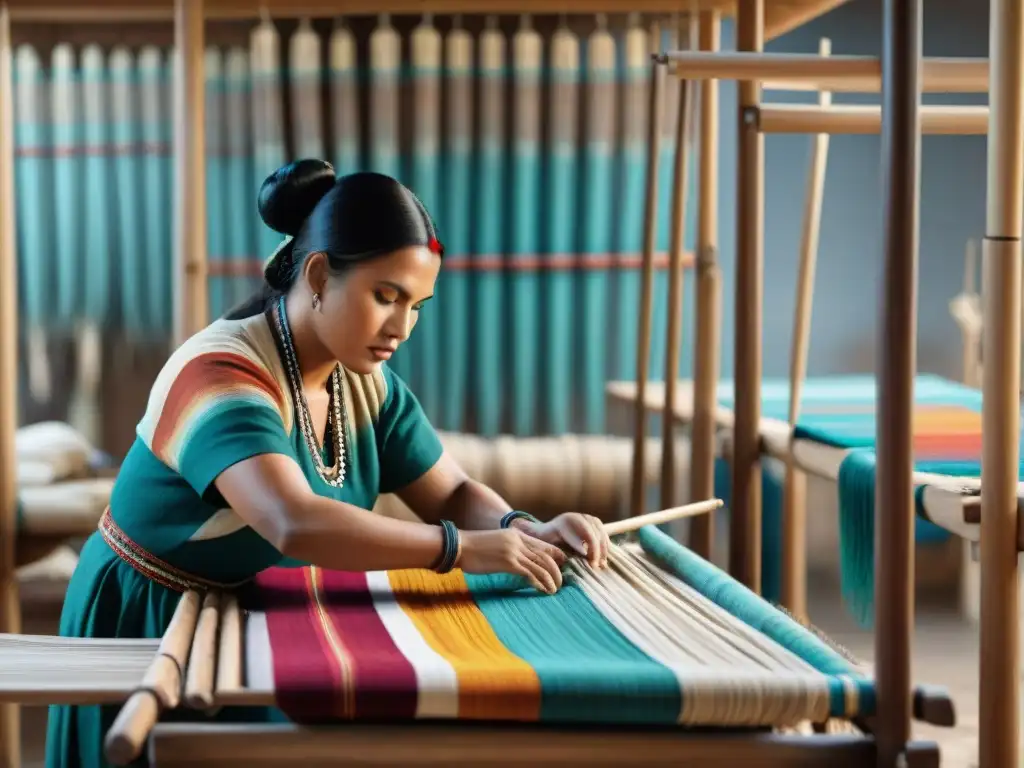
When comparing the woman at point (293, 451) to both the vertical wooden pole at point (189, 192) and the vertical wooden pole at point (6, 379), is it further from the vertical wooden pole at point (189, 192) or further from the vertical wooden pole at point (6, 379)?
the vertical wooden pole at point (189, 192)

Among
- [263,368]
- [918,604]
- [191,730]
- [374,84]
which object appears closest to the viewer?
[191,730]

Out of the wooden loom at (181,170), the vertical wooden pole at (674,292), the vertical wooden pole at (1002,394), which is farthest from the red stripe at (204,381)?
the wooden loom at (181,170)

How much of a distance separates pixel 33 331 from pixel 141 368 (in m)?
0.32

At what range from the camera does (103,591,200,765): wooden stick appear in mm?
901

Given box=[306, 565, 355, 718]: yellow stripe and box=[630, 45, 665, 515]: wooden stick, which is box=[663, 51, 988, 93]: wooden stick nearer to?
box=[306, 565, 355, 718]: yellow stripe

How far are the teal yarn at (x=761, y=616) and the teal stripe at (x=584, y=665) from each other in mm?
142

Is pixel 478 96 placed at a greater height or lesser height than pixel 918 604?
greater

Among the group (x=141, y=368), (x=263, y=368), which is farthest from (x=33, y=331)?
(x=263, y=368)

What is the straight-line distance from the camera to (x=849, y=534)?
5.89 ft

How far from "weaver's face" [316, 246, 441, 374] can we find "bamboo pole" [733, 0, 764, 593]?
21.9 inches

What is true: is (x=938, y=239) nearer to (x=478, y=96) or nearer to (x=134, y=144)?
(x=478, y=96)

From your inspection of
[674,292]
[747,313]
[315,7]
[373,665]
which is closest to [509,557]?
[373,665]

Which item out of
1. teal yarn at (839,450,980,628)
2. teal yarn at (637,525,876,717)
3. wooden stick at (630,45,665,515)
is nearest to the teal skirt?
teal yarn at (637,525,876,717)

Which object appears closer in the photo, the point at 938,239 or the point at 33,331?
the point at 33,331
